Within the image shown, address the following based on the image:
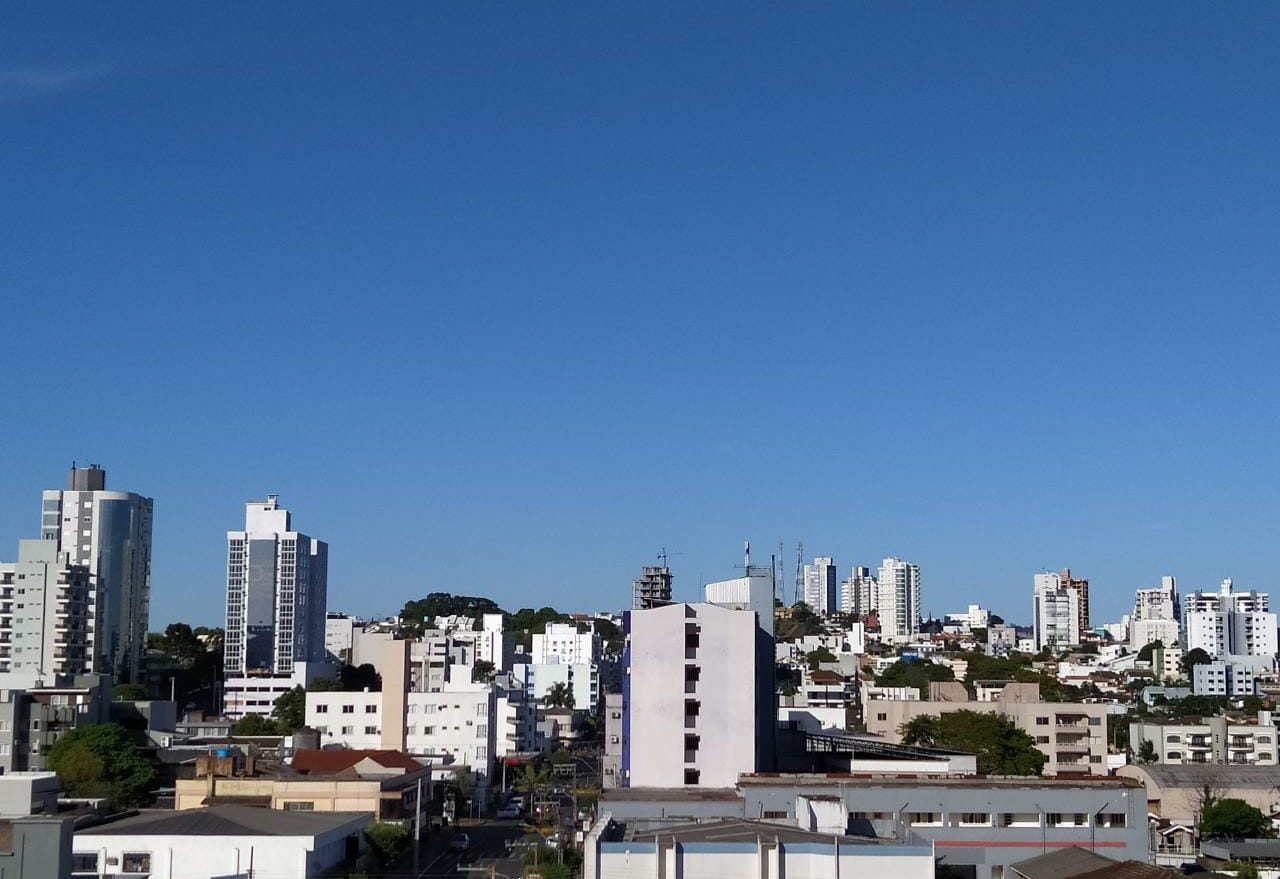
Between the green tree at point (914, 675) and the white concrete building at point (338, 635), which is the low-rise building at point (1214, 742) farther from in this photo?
the white concrete building at point (338, 635)

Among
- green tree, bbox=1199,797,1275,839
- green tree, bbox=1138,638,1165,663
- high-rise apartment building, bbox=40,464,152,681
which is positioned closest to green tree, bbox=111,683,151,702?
high-rise apartment building, bbox=40,464,152,681

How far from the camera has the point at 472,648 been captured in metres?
106

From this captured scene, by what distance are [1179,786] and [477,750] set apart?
91.7 feet

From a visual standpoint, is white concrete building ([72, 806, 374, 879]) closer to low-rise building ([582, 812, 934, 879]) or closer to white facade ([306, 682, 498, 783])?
low-rise building ([582, 812, 934, 879])

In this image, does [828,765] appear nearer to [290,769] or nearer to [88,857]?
[290,769]

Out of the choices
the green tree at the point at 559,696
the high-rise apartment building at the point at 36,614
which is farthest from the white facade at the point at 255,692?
the green tree at the point at 559,696

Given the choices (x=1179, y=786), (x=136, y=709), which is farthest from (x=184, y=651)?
(x=1179, y=786)

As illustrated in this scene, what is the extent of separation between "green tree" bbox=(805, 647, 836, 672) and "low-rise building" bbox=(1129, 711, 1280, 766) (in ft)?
174

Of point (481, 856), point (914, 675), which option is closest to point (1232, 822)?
point (481, 856)

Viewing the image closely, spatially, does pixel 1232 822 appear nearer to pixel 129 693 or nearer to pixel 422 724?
pixel 422 724

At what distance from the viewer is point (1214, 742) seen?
235 ft

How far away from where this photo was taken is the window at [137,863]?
29.0 m

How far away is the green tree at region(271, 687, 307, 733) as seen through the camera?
74.5 m

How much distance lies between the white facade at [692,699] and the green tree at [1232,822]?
17.0 m
